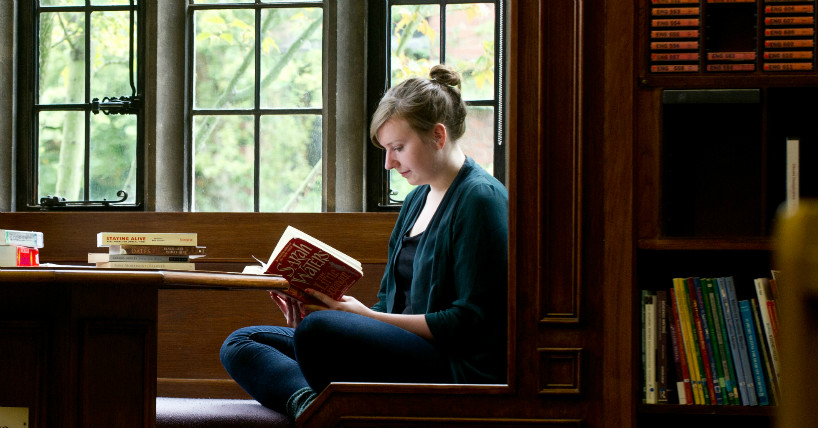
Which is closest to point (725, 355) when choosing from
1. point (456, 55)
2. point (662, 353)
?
point (662, 353)

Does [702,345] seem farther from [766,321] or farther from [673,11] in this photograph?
[673,11]

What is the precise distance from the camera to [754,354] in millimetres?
1732

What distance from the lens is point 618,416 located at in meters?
1.75

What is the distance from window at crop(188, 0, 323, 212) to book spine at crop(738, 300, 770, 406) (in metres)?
1.80

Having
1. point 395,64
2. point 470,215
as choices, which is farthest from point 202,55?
point 470,215

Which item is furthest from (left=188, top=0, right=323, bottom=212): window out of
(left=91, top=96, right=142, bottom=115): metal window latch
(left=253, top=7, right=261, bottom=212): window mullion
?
(left=91, top=96, right=142, bottom=115): metal window latch

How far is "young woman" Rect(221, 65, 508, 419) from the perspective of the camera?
73.9 inches

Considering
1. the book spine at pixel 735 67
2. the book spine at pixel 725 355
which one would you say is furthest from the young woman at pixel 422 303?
the book spine at pixel 735 67

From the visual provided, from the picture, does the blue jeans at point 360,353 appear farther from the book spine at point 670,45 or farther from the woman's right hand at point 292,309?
the book spine at point 670,45

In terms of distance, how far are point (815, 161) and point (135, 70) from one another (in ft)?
8.16

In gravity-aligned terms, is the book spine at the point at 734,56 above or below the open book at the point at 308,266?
above

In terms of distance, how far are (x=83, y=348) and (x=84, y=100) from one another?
1.78 metres

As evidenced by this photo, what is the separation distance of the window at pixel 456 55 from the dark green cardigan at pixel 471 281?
109 centimetres

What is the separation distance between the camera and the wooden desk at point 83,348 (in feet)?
5.64
